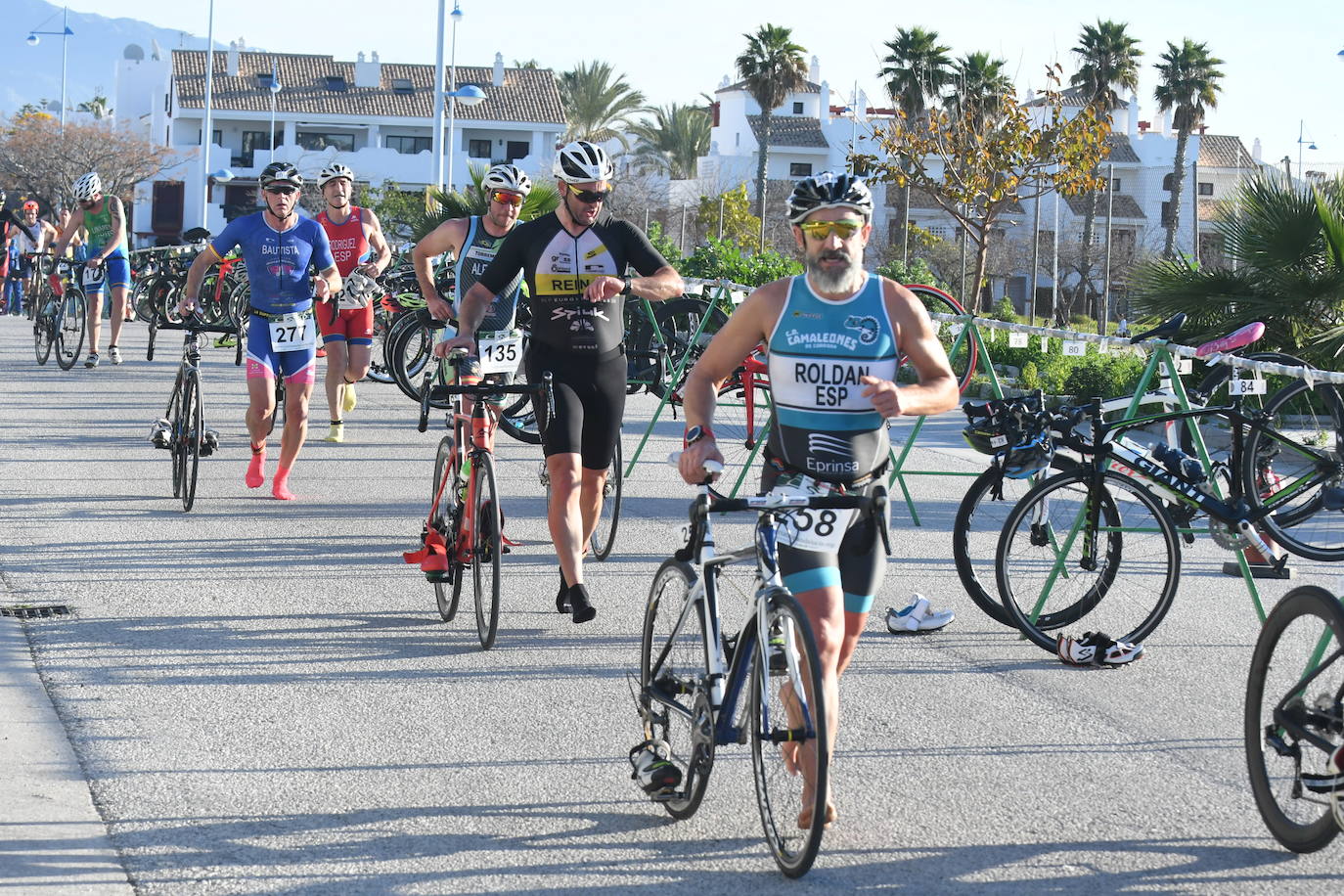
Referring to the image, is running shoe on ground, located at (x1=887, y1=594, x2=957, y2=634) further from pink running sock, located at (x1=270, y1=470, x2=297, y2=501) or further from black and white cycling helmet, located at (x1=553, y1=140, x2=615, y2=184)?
pink running sock, located at (x1=270, y1=470, x2=297, y2=501)

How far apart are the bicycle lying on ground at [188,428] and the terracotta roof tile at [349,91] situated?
7493 centimetres

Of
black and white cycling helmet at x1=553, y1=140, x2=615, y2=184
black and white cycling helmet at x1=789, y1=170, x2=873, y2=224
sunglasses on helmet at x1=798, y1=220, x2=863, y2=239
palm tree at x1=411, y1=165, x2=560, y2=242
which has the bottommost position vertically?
sunglasses on helmet at x1=798, y1=220, x2=863, y2=239

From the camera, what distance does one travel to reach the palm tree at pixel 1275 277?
14.7m

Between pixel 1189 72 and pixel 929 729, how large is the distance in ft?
178

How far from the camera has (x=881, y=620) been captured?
7.97m

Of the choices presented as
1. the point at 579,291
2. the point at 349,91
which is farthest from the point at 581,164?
the point at 349,91

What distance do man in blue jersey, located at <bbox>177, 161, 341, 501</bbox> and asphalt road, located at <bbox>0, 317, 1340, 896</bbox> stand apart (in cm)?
84

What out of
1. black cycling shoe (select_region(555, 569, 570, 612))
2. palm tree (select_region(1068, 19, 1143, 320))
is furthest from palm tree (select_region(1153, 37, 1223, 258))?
black cycling shoe (select_region(555, 569, 570, 612))

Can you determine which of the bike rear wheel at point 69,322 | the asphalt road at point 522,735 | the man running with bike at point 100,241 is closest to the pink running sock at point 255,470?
the asphalt road at point 522,735

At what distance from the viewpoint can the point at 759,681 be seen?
4480 millimetres

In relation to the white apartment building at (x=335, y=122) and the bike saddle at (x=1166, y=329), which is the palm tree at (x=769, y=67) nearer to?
the white apartment building at (x=335, y=122)

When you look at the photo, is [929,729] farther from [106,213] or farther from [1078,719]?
[106,213]

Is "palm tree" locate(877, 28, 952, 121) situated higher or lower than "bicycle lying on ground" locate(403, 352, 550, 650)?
higher

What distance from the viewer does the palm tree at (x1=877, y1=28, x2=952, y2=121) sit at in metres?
53.2
